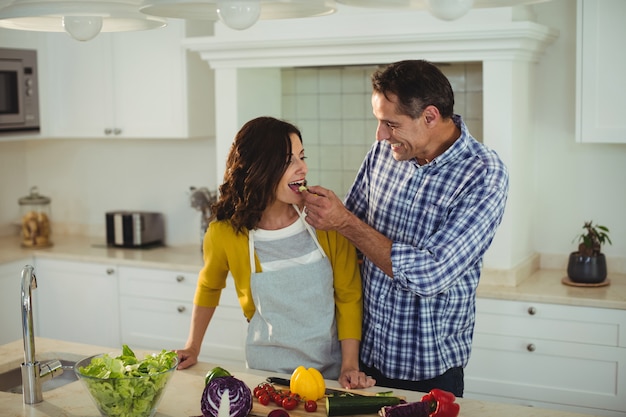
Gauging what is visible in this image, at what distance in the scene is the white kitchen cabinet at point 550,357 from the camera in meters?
3.33

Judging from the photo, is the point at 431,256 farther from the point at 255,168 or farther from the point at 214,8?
the point at 214,8

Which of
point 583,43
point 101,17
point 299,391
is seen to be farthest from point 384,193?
point 583,43

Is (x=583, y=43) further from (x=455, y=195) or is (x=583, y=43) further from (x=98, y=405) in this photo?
(x=98, y=405)

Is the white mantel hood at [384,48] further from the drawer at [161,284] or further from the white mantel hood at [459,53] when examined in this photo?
the drawer at [161,284]

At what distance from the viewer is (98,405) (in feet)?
6.47

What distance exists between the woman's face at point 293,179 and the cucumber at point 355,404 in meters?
0.64

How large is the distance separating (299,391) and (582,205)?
7.35 ft

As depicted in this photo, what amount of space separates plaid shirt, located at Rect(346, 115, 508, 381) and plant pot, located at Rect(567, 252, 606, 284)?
1.26m

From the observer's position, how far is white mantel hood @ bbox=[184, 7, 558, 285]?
134 inches

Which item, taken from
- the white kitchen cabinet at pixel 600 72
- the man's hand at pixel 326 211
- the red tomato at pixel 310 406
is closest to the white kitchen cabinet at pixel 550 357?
the white kitchen cabinet at pixel 600 72

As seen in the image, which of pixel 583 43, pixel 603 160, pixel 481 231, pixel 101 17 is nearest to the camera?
→ pixel 101 17

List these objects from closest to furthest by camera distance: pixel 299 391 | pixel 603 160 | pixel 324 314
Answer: pixel 299 391 → pixel 324 314 → pixel 603 160

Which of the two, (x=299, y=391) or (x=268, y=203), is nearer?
(x=299, y=391)

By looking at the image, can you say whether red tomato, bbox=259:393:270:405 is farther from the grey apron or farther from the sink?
the sink
